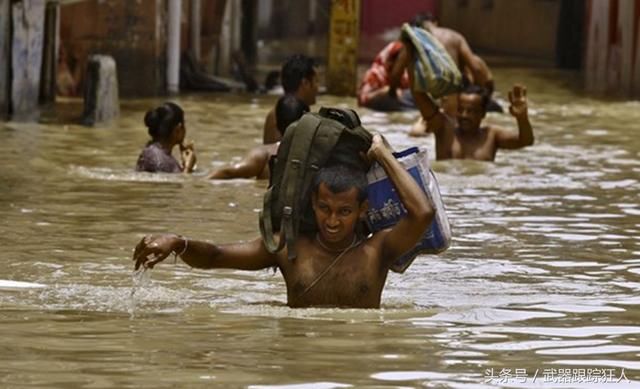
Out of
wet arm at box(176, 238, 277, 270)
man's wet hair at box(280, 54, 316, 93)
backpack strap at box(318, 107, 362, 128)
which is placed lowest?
wet arm at box(176, 238, 277, 270)

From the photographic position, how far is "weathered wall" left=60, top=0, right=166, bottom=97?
21453mm

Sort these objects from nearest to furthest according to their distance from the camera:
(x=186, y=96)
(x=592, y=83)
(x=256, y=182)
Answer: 1. (x=256, y=182)
2. (x=186, y=96)
3. (x=592, y=83)

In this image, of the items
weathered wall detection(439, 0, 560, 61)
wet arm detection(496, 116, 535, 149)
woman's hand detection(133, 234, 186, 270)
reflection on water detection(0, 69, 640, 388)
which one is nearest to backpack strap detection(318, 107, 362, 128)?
reflection on water detection(0, 69, 640, 388)

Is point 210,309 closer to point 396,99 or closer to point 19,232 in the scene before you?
point 19,232

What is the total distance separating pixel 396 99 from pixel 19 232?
10897 millimetres

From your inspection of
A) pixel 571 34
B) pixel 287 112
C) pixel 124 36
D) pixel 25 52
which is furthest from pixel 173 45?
pixel 571 34

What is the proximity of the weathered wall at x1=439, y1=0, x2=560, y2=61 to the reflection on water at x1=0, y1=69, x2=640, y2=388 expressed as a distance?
57.8ft

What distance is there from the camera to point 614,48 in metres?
25.4

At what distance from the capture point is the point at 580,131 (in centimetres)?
1912

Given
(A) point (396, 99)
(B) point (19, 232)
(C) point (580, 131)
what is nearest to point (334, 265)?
(B) point (19, 232)

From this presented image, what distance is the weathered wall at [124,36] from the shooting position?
70.4 ft

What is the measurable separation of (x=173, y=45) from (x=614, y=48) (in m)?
6.15

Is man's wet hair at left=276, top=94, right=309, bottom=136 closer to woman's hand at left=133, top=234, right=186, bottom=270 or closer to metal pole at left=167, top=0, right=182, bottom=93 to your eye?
woman's hand at left=133, top=234, right=186, bottom=270

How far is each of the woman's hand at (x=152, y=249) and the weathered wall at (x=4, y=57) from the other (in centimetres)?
1044
